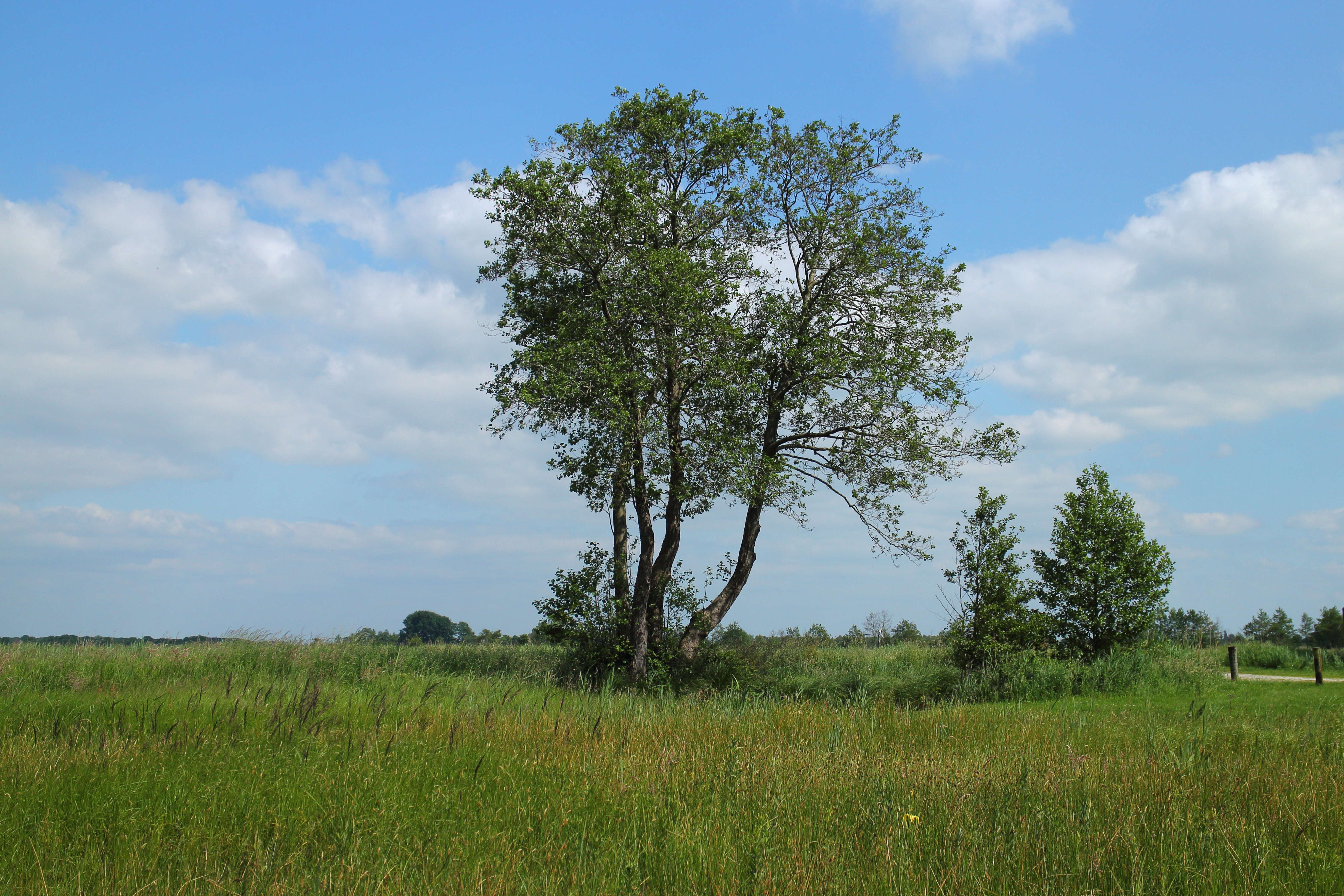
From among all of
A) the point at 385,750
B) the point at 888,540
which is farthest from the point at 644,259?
the point at 385,750

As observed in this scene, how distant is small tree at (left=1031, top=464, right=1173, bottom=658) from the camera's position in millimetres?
19656

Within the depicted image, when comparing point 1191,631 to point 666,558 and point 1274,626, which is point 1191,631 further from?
point 1274,626

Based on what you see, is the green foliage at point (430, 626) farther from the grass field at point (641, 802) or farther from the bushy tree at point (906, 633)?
the grass field at point (641, 802)

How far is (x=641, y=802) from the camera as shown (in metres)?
5.37

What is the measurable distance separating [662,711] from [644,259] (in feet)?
32.5

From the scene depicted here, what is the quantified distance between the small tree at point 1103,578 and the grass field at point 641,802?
10483 mm

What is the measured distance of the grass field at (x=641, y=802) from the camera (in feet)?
13.6

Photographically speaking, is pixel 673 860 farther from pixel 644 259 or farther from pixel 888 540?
pixel 888 540

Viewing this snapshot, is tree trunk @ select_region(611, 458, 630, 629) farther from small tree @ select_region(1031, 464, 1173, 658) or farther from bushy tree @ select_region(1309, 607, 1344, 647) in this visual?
bushy tree @ select_region(1309, 607, 1344, 647)

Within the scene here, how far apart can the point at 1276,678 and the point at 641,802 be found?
893 inches

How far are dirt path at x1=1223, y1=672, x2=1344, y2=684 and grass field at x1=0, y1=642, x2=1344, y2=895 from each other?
1194 centimetres

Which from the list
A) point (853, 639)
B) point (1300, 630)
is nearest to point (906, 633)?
point (853, 639)

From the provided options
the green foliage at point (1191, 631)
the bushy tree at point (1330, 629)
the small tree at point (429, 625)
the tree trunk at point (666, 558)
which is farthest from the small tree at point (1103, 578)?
the small tree at point (429, 625)

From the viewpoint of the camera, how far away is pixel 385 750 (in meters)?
6.78
